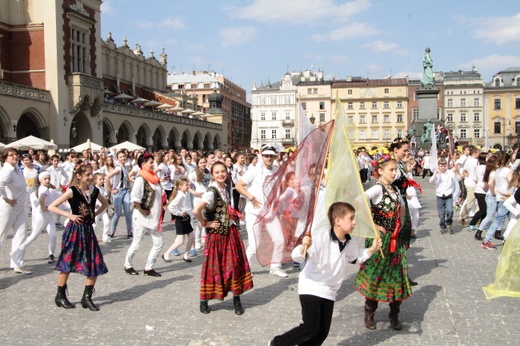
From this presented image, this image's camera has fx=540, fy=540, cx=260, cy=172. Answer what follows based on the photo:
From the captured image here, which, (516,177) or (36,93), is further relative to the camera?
(36,93)

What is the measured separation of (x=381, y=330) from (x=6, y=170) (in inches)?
233

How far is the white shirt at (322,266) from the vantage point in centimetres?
413

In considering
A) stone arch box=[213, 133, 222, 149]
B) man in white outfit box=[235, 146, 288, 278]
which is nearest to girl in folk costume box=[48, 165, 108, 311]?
man in white outfit box=[235, 146, 288, 278]

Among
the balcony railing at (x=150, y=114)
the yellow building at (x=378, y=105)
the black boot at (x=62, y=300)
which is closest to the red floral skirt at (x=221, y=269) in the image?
the black boot at (x=62, y=300)

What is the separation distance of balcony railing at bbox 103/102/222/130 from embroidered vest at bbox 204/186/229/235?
1312 inches

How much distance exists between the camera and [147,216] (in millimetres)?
7824

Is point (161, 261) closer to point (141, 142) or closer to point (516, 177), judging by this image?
point (516, 177)

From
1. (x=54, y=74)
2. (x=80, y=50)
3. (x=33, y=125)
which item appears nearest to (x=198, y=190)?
(x=54, y=74)

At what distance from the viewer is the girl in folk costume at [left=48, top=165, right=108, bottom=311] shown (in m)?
6.15

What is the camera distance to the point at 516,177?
8664 millimetres

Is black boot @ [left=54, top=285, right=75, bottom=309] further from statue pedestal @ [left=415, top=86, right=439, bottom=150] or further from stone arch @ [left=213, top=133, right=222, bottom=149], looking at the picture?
stone arch @ [left=213, top=133, right=222, bottom=149]

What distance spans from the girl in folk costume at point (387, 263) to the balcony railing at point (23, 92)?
85.9ft

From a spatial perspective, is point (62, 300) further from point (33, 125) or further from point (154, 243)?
point (33, 125)

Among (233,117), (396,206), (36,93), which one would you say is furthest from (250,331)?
(233,117)
